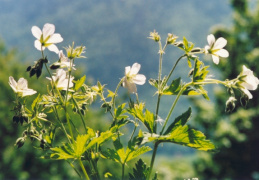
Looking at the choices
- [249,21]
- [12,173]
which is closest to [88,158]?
[12,173]

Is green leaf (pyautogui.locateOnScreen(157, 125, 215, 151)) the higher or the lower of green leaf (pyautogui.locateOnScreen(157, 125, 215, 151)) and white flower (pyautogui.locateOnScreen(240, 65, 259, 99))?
the lower

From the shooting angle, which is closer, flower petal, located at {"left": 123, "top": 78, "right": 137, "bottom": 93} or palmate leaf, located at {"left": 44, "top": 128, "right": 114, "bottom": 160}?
palmate leaf, located at {"left": 44, "top": 128, "right": 114, "bottom": 160}

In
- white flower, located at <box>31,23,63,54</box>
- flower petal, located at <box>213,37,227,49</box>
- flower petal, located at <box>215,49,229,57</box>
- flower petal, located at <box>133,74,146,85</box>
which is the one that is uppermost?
white flower, located at <box>31,23,63,54</box>

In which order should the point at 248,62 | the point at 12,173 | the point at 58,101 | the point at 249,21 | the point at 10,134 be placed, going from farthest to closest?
the point at 249,21
the point at 248,62
the point at 10,134
the point at 12,173
the point at 58,101

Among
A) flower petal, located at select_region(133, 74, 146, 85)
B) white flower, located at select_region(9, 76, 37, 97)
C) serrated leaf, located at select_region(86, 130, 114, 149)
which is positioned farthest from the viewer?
flower petal, located at select_region(133, 74, 146, 85)

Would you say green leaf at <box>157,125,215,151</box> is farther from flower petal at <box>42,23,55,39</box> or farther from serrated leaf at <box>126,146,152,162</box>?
flower petal at <box>42,23,55,39</box>

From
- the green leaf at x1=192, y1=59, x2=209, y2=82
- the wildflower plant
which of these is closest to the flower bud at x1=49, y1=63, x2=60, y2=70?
the wildflower plant

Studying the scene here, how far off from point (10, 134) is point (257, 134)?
8.63m

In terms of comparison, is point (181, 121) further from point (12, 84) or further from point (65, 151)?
point (12, 84)

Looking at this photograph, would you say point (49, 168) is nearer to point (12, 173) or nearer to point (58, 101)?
point (12, 173)

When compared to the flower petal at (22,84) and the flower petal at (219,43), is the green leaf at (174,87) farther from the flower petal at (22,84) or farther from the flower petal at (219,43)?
the flower petal at (22,84)

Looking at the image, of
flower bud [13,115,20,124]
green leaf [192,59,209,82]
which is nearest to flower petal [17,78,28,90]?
flower bud [13,115,20,124]

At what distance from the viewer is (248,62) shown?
11148mm

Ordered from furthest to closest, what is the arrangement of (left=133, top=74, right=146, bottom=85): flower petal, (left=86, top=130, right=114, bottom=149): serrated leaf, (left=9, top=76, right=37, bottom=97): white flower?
(left=133, top=74, right=146, bottom=85): flower petal → (left=9, top=76, right=37, bottom=97): white flower → (left=86, top=130, right=114, bottom=149): serrated leaf
